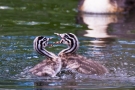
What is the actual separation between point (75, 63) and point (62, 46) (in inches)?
89.8

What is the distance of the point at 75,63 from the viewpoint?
11.0m

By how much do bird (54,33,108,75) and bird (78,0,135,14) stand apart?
7482 mm

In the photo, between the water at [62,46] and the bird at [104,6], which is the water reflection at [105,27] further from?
the bird at [104,6]

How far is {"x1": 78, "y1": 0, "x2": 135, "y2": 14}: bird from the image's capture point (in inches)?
745

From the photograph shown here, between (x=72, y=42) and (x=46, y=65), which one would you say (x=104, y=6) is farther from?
(x=46, y=65)

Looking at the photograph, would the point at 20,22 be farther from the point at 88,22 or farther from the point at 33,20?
the point at 88,22

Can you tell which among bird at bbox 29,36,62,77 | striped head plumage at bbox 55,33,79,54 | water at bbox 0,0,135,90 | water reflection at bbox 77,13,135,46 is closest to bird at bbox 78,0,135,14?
water reflection at bbox 77,13,135,46

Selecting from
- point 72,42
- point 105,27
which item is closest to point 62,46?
point 72,42

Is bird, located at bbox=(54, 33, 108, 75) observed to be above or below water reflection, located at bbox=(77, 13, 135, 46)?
below

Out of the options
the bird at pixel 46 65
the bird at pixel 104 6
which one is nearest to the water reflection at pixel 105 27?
the bird at pixel 104 6

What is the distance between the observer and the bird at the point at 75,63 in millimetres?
10898

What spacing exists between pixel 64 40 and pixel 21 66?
35.6 inches

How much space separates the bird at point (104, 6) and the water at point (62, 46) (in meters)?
0.31

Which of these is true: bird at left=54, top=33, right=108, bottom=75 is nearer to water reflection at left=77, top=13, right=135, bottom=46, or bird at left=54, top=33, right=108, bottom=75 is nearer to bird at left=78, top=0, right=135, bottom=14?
water reflection at left=77, top=13, right=135, bottom=46
